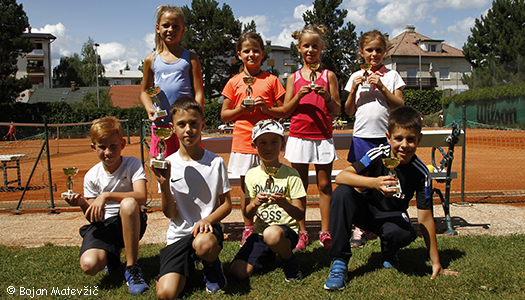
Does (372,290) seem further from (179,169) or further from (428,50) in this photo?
(428,50)

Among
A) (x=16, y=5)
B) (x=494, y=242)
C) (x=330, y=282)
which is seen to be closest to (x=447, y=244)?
(x=494, y=242)

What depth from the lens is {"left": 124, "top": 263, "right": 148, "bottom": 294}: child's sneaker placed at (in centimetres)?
270

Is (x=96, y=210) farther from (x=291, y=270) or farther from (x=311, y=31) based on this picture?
(x=311, y=31)

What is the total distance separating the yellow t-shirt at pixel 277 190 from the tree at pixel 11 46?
33.9 m

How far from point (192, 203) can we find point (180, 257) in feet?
1.36

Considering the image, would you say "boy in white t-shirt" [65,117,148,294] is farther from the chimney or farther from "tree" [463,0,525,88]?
the chimney

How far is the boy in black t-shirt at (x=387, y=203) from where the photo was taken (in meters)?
2.74

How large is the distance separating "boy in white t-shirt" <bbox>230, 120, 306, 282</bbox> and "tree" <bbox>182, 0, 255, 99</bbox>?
37221mm

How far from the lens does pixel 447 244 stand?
3568mm

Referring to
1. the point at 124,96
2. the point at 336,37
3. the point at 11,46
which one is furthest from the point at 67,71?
A: the point at 336,37

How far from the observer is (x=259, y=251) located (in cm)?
292

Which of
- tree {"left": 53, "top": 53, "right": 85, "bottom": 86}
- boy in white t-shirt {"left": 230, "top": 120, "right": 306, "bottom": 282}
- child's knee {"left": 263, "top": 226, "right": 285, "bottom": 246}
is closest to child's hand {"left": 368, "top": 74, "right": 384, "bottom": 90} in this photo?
boy in white t-shirt {"left": 230, "top": 120, "right": 306, "bottom": 282}

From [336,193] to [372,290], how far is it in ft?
2.39

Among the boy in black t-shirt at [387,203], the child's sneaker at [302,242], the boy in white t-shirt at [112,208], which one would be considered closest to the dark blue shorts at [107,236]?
the boy in white t-shirt at [112,208]
